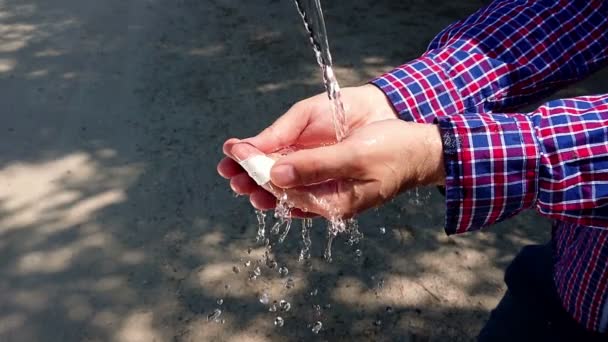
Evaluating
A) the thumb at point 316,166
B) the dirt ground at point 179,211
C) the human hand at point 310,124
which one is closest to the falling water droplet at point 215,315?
the dirt ground at point 179,211

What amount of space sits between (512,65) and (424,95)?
0.19 m

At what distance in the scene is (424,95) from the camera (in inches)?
49.5

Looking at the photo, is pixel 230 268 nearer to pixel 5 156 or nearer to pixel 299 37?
pixel 5 156

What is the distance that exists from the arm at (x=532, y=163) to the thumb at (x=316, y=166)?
16 centimetres

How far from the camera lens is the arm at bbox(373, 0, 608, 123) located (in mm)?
1246

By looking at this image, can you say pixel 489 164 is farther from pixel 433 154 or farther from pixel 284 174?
pixel 284 174

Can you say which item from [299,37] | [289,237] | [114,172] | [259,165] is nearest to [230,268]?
[289,237]

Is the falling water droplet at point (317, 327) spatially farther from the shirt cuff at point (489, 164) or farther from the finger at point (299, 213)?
the shirt cuff at point (489, 164)

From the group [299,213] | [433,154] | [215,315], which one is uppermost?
[433,154]

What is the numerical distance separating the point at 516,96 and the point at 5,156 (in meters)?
2.35

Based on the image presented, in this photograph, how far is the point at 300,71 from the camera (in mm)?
3369

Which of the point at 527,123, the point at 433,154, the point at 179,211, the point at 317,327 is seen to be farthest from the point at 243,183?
the point at 179,211

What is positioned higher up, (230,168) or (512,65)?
(512,65)

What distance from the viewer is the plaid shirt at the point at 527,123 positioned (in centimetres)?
96
